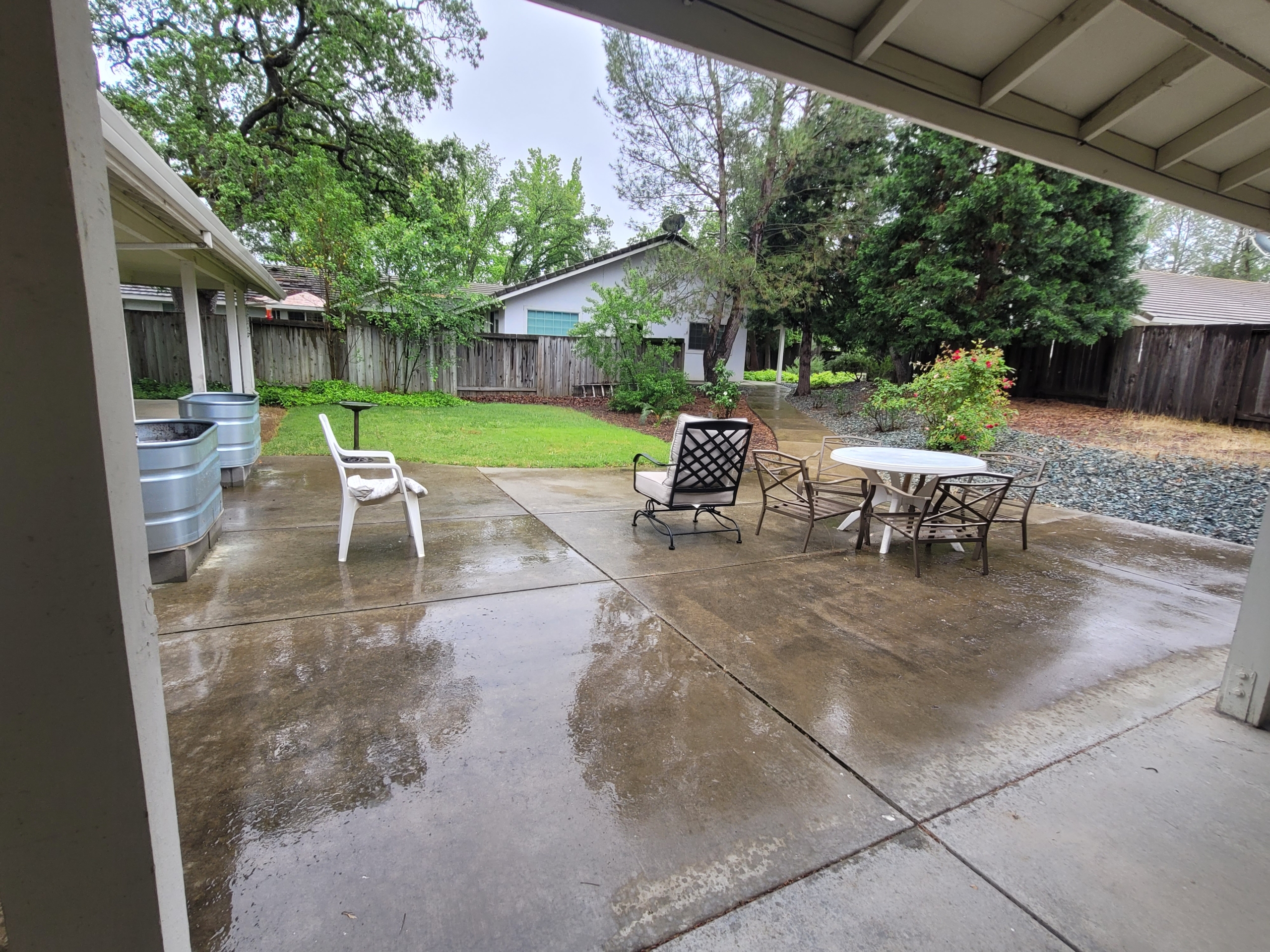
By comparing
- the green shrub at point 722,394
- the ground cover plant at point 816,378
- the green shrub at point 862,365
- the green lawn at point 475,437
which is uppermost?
the green shrub at point 862,365

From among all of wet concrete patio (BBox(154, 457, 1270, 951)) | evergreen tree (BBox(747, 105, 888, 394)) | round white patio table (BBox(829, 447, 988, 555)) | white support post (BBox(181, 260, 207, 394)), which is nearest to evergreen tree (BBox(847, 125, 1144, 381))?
evergreen tree (BBox(747, 105, 888, 394))

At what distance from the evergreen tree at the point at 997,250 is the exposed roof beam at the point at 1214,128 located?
395 inches

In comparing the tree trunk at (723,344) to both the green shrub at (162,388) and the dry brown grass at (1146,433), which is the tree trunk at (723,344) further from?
the green shrub at (162,388)

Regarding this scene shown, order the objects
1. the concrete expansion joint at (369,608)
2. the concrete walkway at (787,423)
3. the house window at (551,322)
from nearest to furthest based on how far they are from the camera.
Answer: the concrete expansion joint at (369,608)
the concrete walkway at (787,423)
the house window at (551,322)

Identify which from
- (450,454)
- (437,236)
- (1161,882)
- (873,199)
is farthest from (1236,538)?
(437,236)

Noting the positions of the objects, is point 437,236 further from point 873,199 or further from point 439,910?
point 439,910

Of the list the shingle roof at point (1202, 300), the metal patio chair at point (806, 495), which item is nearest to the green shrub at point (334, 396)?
the metal patio chair at point (806, 495)

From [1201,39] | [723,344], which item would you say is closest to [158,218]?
[1201,39]

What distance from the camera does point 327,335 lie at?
48.2 ft

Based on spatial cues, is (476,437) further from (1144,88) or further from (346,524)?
(1144,88)

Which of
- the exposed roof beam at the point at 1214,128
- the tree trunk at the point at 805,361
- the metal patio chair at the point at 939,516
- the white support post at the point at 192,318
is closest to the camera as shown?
the exposed roof beam at the point at 1214,128

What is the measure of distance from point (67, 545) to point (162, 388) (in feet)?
51.3

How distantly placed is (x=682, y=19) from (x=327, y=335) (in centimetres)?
1494

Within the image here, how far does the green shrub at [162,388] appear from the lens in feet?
41.3
